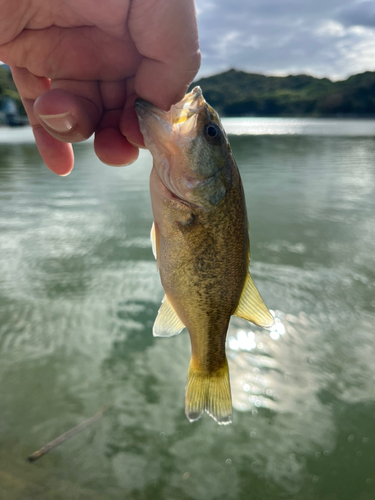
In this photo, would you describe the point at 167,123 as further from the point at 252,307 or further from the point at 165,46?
the point at 252,307

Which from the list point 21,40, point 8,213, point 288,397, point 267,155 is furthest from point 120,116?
point 267,155

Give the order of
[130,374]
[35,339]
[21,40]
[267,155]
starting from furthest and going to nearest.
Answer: [267,155], [35,339], [130,374], [21,40]

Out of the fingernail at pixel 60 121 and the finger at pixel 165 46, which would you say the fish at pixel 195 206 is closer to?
the finger at pixel 165 46

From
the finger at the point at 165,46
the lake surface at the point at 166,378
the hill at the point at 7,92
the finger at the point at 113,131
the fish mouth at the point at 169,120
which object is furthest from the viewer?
the hill at the point at 7,92

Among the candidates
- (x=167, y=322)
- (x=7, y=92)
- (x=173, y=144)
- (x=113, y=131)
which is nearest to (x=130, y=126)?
(x=113, y=131)

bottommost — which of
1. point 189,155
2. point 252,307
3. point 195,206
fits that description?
point 252,307

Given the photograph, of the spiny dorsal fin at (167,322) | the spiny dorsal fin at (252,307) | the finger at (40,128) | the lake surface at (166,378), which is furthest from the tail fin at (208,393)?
the finger at (40,128)

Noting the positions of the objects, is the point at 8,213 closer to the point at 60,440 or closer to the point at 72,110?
the point at 60,440
